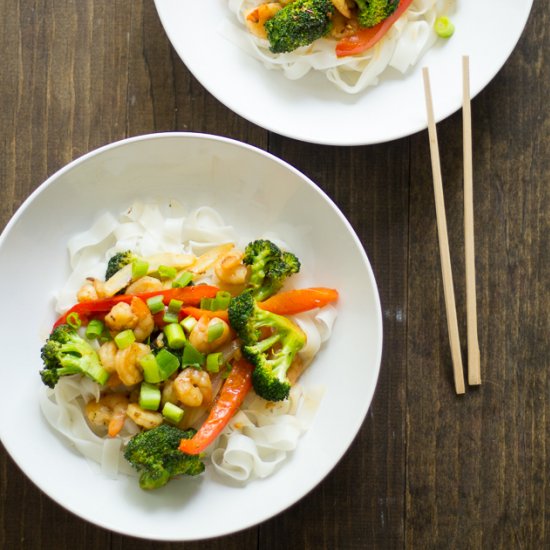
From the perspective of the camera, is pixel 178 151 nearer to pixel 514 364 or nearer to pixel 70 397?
pixel 70 397

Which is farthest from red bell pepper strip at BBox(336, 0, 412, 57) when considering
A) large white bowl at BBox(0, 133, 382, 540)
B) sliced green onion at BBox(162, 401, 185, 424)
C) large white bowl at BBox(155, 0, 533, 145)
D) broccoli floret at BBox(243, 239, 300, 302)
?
sliced green onion at BBox(162, 401, 185, 424)

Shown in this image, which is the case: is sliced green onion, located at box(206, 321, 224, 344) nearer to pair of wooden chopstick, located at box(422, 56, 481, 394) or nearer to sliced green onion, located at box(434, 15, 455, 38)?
pair of wooden chopstick, located at box(422, 56, 481, 394)

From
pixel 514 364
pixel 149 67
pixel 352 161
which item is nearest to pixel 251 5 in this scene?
pixel 149 67

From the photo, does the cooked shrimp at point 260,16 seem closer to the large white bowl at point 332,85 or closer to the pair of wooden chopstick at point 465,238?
the large white bowl at point 332,85

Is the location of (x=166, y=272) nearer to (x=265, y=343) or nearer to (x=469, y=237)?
(x=265, y=343)

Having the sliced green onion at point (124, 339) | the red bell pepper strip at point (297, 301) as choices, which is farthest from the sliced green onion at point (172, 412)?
the red bell pepper strip at point (297, 301)

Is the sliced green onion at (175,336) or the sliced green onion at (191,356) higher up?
the sliced green onion at (175,336)

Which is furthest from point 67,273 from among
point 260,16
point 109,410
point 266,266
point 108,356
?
point 260,16
